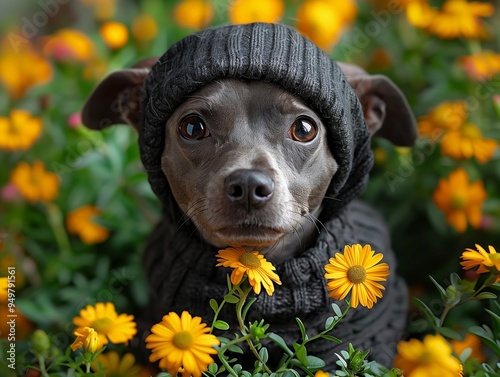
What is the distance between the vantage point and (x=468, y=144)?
1876mm

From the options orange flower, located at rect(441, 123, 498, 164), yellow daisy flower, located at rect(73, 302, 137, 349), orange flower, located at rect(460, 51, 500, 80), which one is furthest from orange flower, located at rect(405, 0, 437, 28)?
yellow daisy flower, located at rect(73, 302, 137, 349)

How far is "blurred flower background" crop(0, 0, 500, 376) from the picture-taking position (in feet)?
6.35

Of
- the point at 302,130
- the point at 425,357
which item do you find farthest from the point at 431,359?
the point at 302,130

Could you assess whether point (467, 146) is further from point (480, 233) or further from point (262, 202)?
point (262, 202)

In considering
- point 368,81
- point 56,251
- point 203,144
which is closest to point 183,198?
point 203,144

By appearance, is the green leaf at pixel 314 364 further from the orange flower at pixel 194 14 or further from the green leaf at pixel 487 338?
the orange flower at pixel 194 14

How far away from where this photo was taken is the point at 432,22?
212 cm

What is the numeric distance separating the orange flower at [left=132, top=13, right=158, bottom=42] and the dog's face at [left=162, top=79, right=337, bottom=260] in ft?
3.53

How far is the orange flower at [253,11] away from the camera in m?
2.27

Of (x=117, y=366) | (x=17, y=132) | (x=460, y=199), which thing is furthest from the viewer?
(x=17, y=132)

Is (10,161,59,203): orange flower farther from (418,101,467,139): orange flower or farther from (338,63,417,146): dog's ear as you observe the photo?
(418,101,467,139): orange flower

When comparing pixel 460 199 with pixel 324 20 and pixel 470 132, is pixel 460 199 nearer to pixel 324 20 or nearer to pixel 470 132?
pixel 470 132

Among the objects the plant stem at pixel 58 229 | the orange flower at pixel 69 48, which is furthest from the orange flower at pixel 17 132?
the orange flower at pixel 69 48

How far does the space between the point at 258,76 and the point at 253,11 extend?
1008 mm
